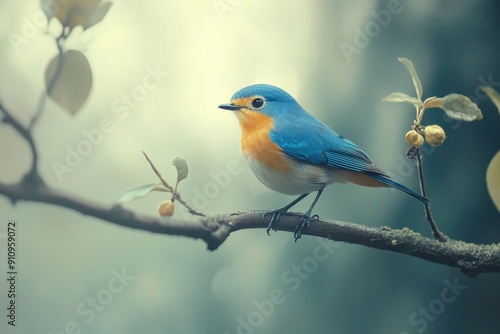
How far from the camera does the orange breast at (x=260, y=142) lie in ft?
3.28

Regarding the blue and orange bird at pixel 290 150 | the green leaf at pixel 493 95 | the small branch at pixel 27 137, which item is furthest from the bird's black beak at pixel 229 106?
the green leaf at pixel 493 95

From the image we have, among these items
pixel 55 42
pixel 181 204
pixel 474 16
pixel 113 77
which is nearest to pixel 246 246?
pixel 181 204

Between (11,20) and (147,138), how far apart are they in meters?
0.32

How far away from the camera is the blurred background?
3.33ft

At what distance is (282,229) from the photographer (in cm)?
107

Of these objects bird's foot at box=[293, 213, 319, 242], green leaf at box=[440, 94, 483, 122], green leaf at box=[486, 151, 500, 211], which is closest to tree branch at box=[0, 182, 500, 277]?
bird's foot at box=[293, 213, 319, 242]

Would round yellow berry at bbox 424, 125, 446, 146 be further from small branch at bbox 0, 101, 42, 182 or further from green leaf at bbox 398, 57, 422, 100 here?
small branch at bbox 0, 101, 42, 182

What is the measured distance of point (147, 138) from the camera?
3.47 feet

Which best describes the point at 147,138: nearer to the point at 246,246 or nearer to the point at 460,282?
the point at 246,246

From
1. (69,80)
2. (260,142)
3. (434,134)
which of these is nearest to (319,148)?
(260,142)

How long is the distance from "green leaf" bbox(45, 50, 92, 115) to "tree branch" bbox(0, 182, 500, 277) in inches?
6.7

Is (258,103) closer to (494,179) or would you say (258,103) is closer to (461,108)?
(461,108)

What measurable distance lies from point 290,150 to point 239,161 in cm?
13

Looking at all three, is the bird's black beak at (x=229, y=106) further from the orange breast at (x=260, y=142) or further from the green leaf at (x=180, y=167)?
the green leaf at (x=180, y=167)
